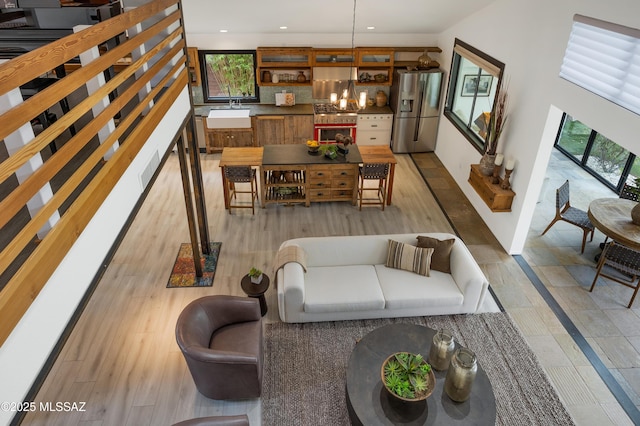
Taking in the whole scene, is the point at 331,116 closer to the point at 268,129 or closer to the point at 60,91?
the point at 268,129

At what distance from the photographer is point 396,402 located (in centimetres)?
375

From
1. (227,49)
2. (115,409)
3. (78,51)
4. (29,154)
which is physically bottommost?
(115,409)

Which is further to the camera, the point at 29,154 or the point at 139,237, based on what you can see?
the point at 139,237

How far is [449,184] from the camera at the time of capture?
8.34 metres

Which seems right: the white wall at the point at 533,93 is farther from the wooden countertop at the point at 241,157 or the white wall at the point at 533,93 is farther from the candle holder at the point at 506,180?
the wooden countertop at the point at 241,157

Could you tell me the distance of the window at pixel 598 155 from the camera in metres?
7.90

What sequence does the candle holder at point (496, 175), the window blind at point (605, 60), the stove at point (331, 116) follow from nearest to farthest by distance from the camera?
the window blind at point (605, 60)
the candle holder at point (496, 175)
the stove at point (331, 116)

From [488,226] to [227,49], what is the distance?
6.22 metres

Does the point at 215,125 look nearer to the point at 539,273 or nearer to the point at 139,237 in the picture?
the point at 139,237

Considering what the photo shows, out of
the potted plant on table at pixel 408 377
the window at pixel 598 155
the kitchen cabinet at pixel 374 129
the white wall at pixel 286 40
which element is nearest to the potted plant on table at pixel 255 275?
the potted plant on table at pixel 408 377

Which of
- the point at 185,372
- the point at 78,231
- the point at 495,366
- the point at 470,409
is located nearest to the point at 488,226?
the point at 495,366

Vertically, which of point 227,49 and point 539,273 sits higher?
point 227,49

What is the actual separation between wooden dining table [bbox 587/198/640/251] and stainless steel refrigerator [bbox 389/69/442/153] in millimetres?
4091

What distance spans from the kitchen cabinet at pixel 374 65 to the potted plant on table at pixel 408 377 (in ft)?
22.1
